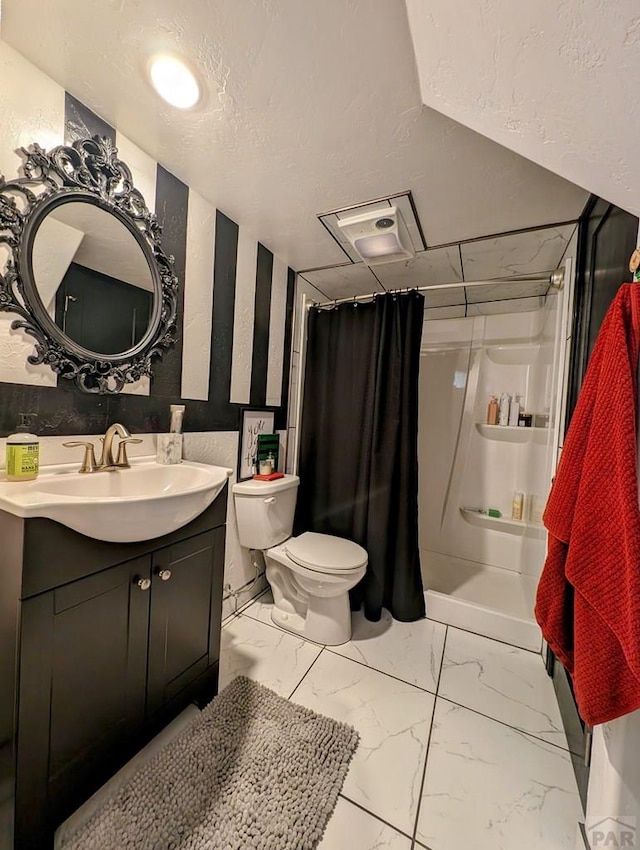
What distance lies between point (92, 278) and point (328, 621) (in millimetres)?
1751

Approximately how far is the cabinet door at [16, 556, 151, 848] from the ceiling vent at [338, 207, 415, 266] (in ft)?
5.24

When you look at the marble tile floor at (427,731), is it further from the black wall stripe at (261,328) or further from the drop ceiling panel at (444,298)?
the drop ceiling panel at (444,298)

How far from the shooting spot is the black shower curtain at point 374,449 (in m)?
1.76

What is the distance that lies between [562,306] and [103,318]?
1.97 m

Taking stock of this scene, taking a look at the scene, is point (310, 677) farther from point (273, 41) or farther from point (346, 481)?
point (273, 41)

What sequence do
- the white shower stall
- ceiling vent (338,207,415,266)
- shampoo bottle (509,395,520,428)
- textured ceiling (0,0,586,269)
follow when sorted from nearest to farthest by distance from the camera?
1. textured ceiling (0,0,586,269)
2. ceiling vent (338,207,415,266)
3. the white shower stall
4. shampoo bottle (509,395,520,428)

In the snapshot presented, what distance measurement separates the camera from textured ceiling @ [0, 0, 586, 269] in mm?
789

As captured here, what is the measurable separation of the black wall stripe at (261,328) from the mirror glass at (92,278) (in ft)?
2.06

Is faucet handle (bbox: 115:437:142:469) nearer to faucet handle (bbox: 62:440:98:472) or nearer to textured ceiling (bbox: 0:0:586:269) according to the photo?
faucet handle (bbox: 62:440:98:472)

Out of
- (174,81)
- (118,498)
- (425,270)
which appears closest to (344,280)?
(425,270)

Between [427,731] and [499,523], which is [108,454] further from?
[499,523]

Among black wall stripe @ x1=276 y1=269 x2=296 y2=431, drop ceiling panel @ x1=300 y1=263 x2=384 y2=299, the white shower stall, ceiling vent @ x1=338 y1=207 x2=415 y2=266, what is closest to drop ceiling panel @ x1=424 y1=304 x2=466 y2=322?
the white shower stall

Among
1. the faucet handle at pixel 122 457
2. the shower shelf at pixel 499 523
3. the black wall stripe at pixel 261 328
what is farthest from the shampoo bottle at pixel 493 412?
the faucet handle at pixel 122 457

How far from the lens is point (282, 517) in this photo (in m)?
1.77
